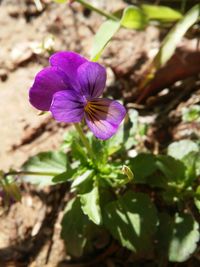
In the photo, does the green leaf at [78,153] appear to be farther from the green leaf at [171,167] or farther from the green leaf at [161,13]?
the green leaf at [161,13]

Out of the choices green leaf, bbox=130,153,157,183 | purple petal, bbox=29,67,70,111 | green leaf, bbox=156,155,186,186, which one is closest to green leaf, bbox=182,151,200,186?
green leaf, bbox=156,155,186,186

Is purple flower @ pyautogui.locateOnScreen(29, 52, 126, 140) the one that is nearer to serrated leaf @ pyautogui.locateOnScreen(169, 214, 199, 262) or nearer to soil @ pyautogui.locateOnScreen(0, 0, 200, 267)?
soil @ pyautogui.locateOnScreen(0, 0, 200, 267)

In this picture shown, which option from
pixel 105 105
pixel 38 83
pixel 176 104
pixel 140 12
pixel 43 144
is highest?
pixel 38 83

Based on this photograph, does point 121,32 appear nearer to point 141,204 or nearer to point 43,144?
point 43,144

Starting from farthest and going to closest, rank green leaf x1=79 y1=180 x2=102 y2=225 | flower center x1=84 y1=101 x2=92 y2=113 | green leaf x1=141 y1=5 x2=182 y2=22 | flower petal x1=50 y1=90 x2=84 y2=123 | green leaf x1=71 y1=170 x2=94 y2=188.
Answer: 1. green leaf x1=141 y1=5 x2=182 y2=22
2. green leaf x1=71 y1=170 x2=94 y2=188
3. green leaf x1=79 y1=180 x2=102 y2=225
4. flower center x1=84 y1=101 x2=92 y2=113
5. flower petal x1=50 y1=90 x2=84 y2=123

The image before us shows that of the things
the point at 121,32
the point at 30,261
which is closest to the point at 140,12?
the point at 121,32

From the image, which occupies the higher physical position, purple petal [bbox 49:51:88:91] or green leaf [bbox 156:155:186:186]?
purple petal [bbox 49:51:88:91]
